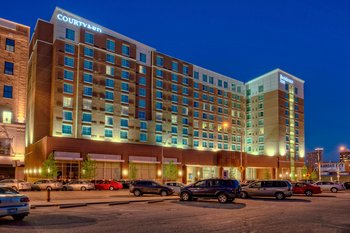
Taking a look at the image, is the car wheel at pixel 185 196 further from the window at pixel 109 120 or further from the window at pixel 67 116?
the window at pixel 109 120

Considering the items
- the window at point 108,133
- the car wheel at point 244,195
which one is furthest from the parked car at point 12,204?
the window at point 108,133

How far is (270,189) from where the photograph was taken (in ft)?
113

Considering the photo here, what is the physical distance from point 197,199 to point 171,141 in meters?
57.6

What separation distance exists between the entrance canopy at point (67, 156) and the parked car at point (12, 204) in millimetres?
46828

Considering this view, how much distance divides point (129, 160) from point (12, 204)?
56982 mm

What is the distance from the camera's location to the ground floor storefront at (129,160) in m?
64.4

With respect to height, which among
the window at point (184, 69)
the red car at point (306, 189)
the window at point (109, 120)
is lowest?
the red car at point (306, 189)

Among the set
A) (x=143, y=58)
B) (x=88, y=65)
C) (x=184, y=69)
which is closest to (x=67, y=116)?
(x=88, y=65)

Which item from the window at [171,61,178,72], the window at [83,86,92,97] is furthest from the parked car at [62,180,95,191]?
the window at [171,61,178,72]

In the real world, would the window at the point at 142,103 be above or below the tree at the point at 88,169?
above

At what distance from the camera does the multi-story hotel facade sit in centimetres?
7000

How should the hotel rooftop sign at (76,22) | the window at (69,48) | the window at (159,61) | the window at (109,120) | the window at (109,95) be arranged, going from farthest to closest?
the window at (159,61) < the window at (109,95) < the window at (109,120) < the hotel rooftop sign at (76,22) < the window at (69,48)

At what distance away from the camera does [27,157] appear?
76812 mm

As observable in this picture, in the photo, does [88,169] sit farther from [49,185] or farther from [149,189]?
[149,189]
